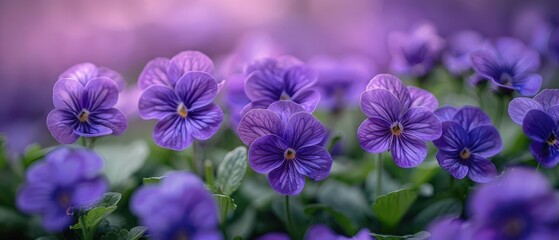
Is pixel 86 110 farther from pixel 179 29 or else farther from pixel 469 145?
pixel 179 29

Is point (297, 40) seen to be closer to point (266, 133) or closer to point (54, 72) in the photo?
point (54, 72)

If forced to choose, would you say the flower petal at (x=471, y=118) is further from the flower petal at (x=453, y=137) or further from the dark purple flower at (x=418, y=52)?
the dark purple flower at (x=418, y=52)

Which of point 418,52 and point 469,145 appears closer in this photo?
point 469,145

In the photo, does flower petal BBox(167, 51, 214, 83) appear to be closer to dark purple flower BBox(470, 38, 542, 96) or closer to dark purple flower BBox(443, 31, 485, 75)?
dark purple flower BBox(470, 38, 542, 96)

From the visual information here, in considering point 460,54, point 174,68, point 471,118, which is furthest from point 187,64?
point 460,54

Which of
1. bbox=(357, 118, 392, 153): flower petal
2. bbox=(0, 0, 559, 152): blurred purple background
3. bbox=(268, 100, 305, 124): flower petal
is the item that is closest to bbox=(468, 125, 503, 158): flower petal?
bbox=(357, 118, 392, 153): flower petal

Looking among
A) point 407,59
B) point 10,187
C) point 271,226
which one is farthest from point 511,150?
point 10,187
